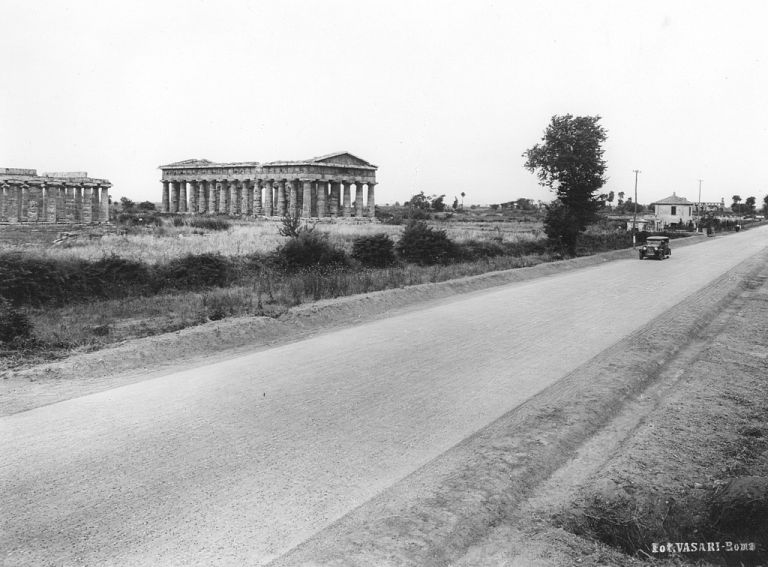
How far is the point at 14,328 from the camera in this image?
37.8ft

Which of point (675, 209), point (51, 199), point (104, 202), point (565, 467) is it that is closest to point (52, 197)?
point (51, 199)

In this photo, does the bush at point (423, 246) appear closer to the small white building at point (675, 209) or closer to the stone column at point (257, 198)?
the stone column at point (257, 198)

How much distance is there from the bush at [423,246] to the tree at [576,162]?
42.8 ft

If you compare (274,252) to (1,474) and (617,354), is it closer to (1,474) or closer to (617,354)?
(617,354)

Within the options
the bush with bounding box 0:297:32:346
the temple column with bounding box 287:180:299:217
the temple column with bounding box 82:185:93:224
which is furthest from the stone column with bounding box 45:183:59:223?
the bush with bounding box 0:297:32:346

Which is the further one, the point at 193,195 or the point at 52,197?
the point at 193,195

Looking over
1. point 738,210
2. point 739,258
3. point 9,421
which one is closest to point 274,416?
point 9,421

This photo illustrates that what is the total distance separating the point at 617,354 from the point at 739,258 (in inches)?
1159

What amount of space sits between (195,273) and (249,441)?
14.7 m

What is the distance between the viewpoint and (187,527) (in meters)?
4.73

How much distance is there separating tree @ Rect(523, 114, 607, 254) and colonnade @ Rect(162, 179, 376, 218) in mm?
27673

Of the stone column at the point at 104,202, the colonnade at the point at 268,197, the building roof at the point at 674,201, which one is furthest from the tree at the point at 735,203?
the stone column at the point at 104,202

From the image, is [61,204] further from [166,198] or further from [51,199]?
[166,198]

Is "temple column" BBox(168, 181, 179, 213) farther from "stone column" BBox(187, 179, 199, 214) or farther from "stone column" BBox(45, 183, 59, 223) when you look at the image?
"stone column" BBox(45, 183, 59, 223)
